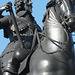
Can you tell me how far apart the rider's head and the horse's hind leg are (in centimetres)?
226

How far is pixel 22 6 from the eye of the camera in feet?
24.2

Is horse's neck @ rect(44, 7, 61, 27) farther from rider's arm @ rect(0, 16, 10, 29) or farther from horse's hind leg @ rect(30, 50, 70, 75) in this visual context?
rider's arm @ rect(0, 16, 10, 29)

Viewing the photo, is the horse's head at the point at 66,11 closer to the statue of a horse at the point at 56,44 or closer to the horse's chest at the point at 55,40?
the statue of a horse at the point at 56,44

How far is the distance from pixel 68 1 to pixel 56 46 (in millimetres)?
940

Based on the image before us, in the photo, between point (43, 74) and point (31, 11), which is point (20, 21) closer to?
point (31, 11)

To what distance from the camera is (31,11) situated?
734 centimetres

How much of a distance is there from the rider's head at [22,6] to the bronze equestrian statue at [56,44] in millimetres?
1648

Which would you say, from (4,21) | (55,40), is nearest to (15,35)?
(4,21)

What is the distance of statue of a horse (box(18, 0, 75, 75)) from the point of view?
5047 millimetres

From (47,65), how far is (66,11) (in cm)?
111

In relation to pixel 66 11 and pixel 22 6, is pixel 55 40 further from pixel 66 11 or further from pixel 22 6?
pixel 22 6

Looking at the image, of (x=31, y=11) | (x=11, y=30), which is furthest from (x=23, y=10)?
(x=11, y=30)

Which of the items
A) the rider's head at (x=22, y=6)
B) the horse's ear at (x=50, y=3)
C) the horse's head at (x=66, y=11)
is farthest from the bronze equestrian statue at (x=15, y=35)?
the horse's head at (x=66, y=11)

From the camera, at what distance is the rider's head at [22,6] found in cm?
730
